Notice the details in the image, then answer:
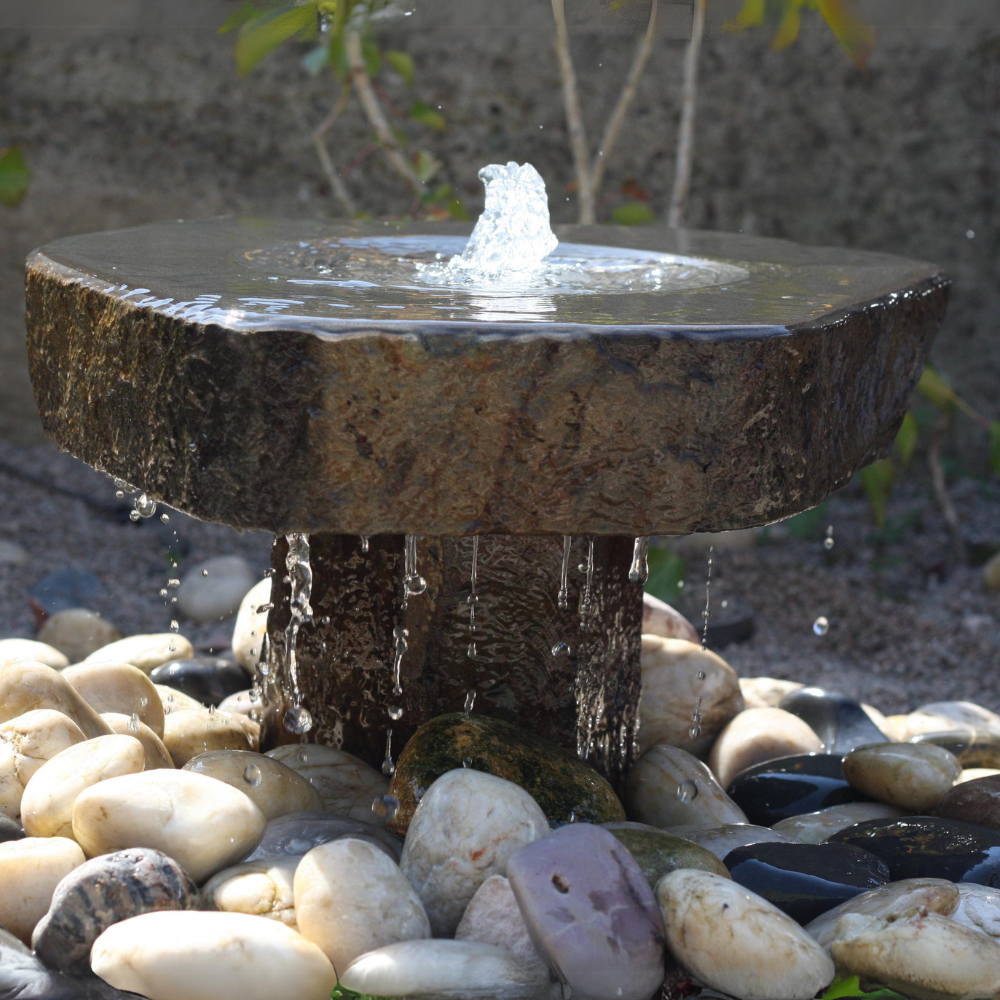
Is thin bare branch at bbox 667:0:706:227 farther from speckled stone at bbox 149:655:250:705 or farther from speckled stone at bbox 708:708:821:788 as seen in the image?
speckled stone at bbox 149:655:250:705

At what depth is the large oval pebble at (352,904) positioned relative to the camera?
4.49 feet

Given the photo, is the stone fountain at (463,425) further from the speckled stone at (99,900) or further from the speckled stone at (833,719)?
the speckled stone at (833,719)

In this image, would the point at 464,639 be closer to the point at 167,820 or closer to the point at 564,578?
the point at 564,578

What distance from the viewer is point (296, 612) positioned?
71.4 inches

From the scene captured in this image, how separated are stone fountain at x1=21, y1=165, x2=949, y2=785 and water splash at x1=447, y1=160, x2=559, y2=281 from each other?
82 mm

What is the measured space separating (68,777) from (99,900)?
29 cm

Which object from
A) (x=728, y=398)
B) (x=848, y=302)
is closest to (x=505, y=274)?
(x=848, y=302)

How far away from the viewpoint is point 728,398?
1.36m

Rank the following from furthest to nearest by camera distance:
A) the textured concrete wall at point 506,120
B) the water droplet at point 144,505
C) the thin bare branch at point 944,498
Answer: the textured concrete wall at point 506,120 → the thin bare branch at point 944,498 → the water droplet at point 144,505

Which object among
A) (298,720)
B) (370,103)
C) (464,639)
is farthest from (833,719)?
(370,103)

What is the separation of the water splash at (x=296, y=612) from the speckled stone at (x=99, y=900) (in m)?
0.48

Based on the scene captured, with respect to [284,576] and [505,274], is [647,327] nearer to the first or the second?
[505,274]

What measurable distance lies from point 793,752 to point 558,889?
1098 millimetres

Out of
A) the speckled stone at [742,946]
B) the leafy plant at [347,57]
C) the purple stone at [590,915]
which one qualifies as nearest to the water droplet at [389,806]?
the purple stone at [590,915]
